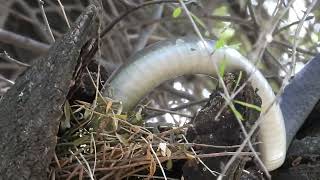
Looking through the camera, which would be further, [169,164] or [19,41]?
[19,41]

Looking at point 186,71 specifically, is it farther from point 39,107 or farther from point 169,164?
point 39,107

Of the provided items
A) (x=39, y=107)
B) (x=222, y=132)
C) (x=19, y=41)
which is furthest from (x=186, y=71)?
(x=19, y=41)

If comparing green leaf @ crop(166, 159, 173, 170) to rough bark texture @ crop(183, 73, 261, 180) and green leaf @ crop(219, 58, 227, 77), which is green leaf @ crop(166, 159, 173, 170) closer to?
rough bark texture @ crop(183, 73, 261, 180)

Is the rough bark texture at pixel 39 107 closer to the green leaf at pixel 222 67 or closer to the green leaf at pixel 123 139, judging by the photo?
the green leaf at pixel 123 139

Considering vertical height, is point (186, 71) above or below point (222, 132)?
above

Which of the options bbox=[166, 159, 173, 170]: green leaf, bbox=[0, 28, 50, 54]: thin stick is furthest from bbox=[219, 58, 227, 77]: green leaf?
bbox=[0, 28, 50, 54]: thin stick

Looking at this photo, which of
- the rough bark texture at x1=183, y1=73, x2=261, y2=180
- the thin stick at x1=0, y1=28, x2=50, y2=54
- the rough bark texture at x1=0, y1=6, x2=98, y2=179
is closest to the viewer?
the rough bark texture at x1=0, y1=6, x2=98, y2=179

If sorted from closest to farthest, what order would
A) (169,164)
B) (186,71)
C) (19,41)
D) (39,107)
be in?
(39,107) → (169,164) → (186,71) → (19,41)

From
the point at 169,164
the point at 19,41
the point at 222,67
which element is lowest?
the point at 169,164
